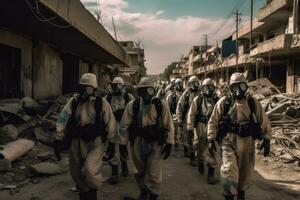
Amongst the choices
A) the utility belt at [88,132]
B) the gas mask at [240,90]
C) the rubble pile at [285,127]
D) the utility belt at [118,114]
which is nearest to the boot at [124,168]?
the utility belt at [118,114]

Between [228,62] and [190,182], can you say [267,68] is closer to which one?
[228,62]

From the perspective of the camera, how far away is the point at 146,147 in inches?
231

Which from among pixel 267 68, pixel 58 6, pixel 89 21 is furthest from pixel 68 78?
pixel 267 68

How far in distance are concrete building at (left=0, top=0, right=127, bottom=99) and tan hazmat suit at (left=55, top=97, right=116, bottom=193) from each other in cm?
283

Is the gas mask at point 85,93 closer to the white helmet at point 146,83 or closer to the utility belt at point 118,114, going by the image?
the white helmet at point 146,83

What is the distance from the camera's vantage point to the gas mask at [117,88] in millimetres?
8016

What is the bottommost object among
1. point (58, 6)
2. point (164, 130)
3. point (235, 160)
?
point (235, 160)

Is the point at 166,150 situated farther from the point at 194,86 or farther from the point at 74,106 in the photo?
the point at 194,86

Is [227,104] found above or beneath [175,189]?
above

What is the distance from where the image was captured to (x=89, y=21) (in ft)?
40.4

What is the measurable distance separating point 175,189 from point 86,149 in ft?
7.06

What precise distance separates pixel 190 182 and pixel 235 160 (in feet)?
6.73

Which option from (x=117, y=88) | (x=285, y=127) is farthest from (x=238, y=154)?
(x=285, y=127)

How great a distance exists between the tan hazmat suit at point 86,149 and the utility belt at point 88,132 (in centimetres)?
6
